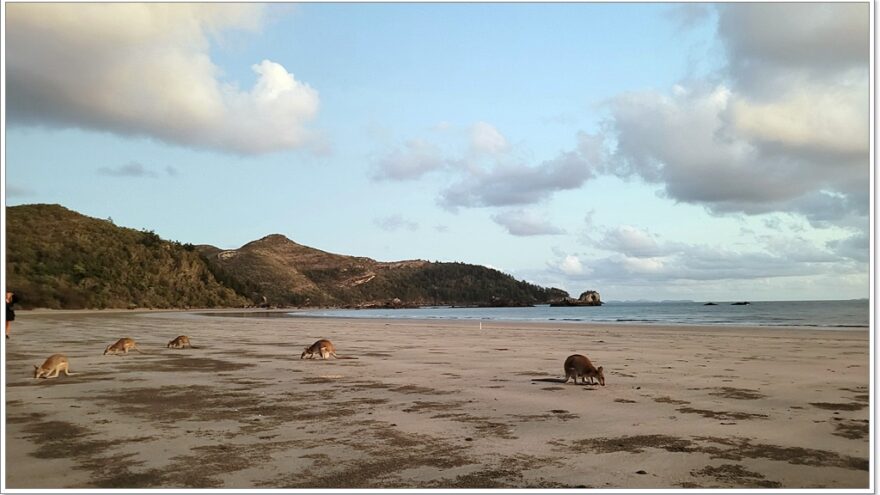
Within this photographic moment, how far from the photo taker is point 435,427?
777 cm

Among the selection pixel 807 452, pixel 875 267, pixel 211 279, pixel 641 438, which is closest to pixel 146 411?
pixel 641 438

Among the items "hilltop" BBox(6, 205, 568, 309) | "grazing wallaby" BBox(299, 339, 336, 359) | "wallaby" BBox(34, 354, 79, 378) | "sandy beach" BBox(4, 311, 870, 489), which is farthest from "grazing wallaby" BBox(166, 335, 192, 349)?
"hilltop" BBox(6, 205, 568, 309)

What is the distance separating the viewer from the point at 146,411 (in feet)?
29.6

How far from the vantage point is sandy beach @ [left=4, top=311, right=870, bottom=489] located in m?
5.66

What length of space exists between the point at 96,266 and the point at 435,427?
101 meters

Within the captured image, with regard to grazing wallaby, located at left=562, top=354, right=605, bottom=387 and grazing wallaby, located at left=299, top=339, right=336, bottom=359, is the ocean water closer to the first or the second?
grazing wallaby, located at left=562, top=354, right=605, bottom=387

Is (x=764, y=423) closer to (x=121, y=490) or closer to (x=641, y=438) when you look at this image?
(x=641, y=438)

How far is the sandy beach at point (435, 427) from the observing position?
566cm

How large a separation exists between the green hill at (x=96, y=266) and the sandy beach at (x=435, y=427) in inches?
2980

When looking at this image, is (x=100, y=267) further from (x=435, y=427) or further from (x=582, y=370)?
(x=435, y=427)

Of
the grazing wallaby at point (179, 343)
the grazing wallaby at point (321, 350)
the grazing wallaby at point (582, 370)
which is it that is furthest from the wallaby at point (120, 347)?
the grazing wallaby at point (582, 370)

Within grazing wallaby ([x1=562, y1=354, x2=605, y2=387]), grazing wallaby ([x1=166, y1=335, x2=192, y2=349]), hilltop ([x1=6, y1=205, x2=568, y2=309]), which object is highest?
hilltop ([x1=6, y1=205, x2=568, y2=309])

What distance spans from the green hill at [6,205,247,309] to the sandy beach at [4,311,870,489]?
248 ft

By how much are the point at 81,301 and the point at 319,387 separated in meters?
86.9
